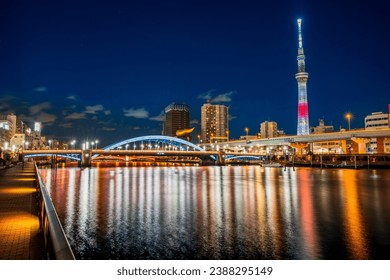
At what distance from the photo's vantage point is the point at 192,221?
15.9m

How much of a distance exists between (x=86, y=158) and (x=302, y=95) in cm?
10460

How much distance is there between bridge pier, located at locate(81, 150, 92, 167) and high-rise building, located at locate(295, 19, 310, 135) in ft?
300

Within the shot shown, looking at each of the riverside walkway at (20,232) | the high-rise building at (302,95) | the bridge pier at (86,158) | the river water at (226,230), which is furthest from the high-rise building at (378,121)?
the riverside walkway at (20,232)

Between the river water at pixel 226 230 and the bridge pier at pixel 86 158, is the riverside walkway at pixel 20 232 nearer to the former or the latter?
the river water at pixel 226 230

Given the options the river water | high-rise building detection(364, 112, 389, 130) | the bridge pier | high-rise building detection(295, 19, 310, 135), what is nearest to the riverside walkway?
the river water

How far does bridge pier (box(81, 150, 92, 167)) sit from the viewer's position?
331ft

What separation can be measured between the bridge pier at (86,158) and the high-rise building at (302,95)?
300ft

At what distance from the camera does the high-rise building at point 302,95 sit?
145625mm

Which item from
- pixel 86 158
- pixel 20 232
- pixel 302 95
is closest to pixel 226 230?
pixel 20 232

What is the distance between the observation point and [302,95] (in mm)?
154625

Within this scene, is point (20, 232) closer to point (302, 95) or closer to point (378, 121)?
point (378, 121)

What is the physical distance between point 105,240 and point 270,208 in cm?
1147

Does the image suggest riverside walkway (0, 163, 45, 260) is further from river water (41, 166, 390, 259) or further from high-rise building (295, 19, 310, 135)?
high-rise building (295, 19, 310, 135)
